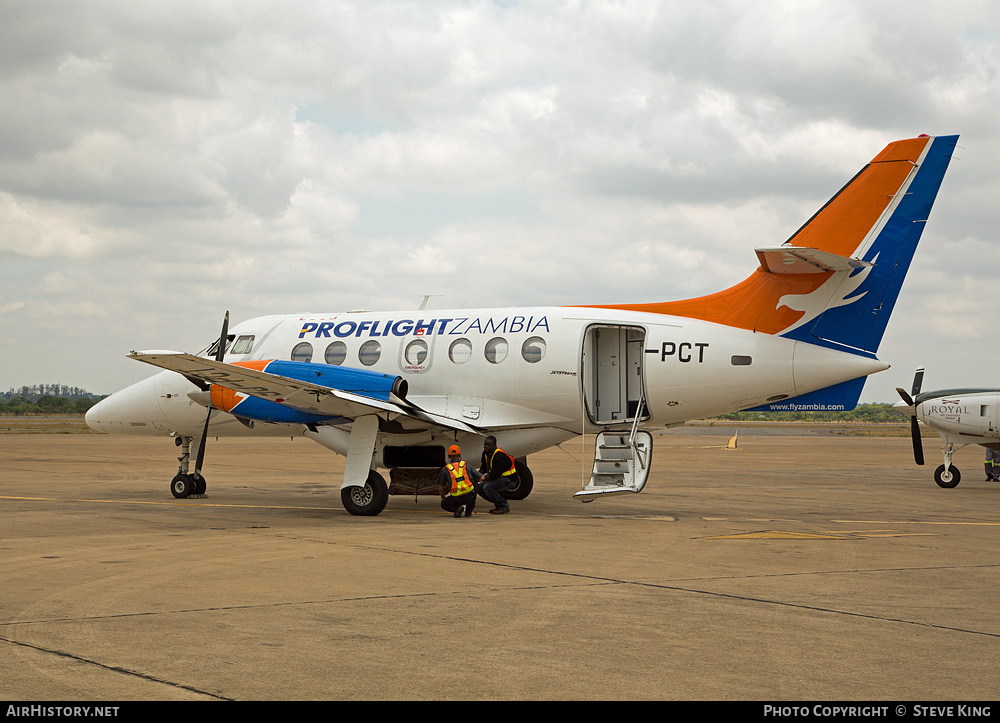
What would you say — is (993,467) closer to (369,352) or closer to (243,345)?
(369,352)

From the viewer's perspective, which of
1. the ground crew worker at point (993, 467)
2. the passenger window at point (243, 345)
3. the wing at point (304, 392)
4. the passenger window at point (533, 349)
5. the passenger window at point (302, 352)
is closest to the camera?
the wing at point (304, 392)

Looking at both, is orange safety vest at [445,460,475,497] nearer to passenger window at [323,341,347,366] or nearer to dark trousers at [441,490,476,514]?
dark trousers at [441,490,476,514]

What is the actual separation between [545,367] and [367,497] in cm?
393

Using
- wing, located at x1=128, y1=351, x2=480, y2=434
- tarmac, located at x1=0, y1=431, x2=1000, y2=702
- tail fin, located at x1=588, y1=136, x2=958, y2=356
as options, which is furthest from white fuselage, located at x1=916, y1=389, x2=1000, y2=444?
wing, located at x1=128, y1=351, x2=480, y2=434

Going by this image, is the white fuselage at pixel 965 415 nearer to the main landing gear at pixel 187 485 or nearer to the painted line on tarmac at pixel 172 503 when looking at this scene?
the painted line on tarmac at pixel 172 503

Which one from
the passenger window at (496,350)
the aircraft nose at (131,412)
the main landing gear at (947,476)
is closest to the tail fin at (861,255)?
the passenger window at (496,350)

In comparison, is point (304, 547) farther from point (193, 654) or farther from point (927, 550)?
point (927, 550)

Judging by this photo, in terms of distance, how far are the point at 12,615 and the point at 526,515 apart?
9.65 metres

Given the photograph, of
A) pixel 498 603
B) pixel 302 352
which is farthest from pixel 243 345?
pixel 498 603

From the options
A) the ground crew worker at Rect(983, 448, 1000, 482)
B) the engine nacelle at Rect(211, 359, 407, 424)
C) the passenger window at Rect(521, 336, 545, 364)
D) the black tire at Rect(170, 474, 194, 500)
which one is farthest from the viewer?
the ground crew worker at Rect(983, 448, 1000, 482)

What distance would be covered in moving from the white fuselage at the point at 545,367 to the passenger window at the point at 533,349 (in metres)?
0.02

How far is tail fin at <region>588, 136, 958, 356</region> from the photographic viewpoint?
1448 centimetres

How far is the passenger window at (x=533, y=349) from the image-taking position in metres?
16.1

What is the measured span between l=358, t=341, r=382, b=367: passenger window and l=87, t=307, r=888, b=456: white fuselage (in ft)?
0.07
